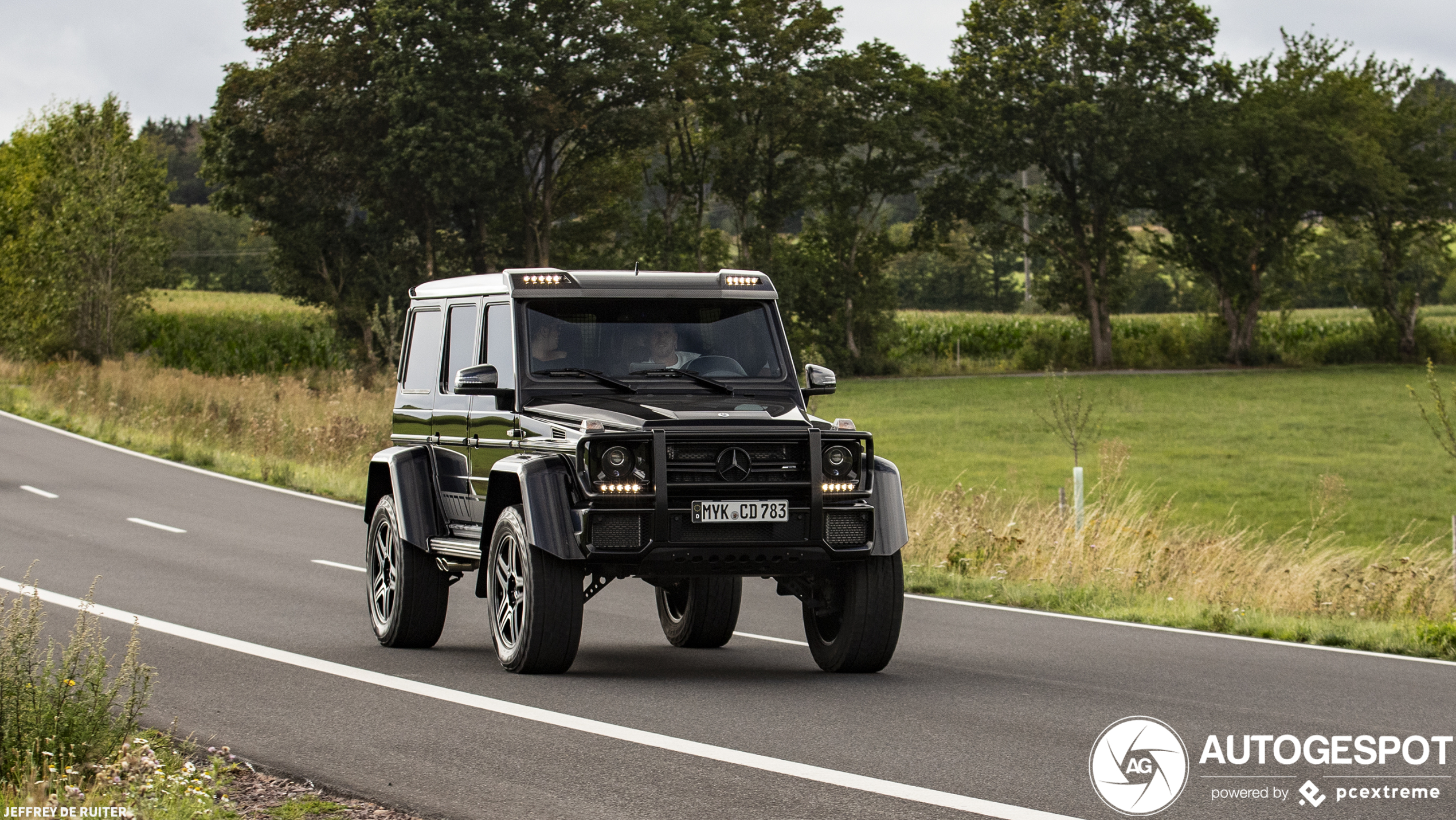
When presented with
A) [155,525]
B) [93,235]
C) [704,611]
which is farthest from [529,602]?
[93,235]

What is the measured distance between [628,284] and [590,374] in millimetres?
623

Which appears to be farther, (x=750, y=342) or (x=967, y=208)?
(x=967, y=208)

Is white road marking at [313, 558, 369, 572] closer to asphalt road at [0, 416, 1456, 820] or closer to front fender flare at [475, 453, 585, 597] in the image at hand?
asphalt road at [0, 416, 1456, 820]

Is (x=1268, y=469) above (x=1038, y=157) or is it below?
below

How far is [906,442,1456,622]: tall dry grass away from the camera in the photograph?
45.7 ft

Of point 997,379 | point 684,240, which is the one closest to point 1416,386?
point 997,379

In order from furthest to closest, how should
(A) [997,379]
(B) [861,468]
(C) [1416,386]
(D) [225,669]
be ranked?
(A) [997,379]
(C) [1416,386]
(D) [225,669]
(B) [861,468]

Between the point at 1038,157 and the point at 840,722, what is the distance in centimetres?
6499

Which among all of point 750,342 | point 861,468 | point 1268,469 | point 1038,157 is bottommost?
point 1268,469

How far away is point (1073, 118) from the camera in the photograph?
6712 cm

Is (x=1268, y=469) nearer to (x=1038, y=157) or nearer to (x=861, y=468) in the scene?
(x=861, y=468)

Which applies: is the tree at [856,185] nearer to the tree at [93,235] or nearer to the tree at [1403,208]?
the tree at [1403,208]

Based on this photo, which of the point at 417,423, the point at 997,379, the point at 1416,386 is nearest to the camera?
the point at 417,423

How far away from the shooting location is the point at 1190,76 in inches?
2746
